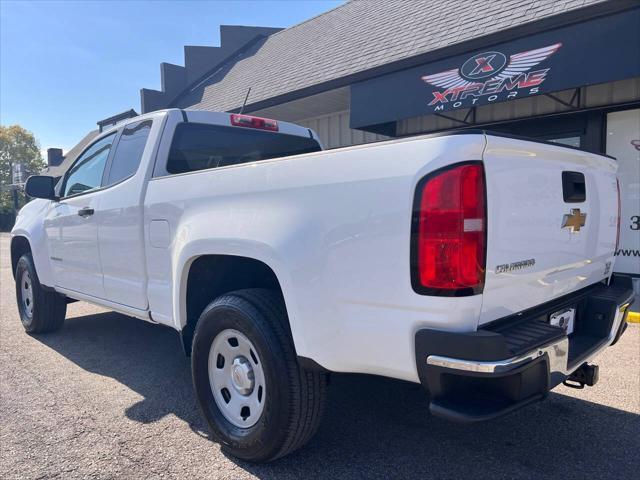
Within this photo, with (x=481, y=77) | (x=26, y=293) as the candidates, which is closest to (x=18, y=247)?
(x=26, y=293)

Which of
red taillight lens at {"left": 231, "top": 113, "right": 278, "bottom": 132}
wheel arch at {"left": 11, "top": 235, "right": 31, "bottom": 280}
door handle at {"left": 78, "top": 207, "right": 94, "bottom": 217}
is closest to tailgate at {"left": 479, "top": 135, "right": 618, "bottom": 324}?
red taillight lens at {"left": 231, "top": 113, "right": 278, "bottom": 132}

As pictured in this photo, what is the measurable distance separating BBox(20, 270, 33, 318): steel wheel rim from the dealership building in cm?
333

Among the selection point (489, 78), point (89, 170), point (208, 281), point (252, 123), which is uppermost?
point (489, 78)

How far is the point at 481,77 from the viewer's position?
262 inches

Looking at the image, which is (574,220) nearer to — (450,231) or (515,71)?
(450,231)

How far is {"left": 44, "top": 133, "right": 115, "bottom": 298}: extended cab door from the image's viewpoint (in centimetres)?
407

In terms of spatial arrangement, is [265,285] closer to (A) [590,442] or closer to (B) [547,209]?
(B) [547,209]

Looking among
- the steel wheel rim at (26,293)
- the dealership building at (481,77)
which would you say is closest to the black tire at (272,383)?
the steel wheel rim at (26,293)

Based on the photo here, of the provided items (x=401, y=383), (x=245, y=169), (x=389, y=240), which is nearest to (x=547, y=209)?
(x=389, y=240)

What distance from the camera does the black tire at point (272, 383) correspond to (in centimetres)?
242

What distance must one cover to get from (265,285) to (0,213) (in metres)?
41.6

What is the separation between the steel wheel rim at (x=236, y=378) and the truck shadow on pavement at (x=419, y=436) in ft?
0.92

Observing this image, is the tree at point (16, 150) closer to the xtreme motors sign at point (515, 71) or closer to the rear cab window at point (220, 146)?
the xtreme motors sign at point (515, 71)

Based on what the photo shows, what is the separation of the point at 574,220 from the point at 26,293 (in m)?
5.59
